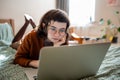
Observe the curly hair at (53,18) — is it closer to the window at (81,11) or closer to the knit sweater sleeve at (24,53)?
the knit sweater sleeve at (24,53)

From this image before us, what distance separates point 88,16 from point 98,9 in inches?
10.2

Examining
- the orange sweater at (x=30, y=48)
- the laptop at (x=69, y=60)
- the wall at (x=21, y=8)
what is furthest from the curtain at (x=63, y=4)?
the laptop at (x=69, y=60)

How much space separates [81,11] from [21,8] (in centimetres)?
109

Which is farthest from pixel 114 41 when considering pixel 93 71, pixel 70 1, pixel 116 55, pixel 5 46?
pixel 93 71

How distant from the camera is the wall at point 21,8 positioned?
321cm

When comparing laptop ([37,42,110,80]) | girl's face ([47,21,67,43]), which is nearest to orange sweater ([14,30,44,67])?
girl's face ([47,21,67,43])

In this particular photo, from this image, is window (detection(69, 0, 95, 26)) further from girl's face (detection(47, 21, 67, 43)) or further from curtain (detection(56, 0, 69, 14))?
girl's face (detection(47, 21, 67, 43))

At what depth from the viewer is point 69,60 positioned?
85cm

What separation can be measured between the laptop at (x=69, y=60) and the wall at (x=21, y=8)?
2511 mm

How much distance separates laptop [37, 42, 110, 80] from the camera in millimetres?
786

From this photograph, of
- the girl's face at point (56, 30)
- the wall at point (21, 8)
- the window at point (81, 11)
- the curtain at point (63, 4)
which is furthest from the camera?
the window at point (81, 11)

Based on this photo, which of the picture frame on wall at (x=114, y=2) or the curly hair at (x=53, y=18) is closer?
the curly hair at (x=53, y=18)

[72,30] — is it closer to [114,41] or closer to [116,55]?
[114,41]

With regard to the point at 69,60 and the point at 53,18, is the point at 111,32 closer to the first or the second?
the point at 53,18
